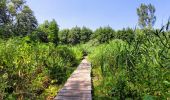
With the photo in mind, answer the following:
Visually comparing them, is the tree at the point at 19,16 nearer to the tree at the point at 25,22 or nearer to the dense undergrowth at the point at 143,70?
the tree at the point at 25,22

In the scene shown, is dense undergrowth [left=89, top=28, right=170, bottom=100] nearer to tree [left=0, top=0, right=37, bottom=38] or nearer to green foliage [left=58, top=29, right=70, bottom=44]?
green foliage [left=58, top=29, right=70, bottom=44]

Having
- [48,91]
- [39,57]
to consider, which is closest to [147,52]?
[48,91]

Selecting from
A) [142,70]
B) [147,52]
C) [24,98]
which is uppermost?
[147,52]

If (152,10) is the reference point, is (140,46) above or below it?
below

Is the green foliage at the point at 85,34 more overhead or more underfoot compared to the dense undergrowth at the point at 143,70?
more overhead

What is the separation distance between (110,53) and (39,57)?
91.7 inches

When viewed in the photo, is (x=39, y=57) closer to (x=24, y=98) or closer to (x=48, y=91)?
(x=48, y=91)

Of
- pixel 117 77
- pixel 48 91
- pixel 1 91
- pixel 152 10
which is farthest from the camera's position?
pixel 152 10

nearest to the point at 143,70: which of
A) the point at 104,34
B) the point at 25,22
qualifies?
the point at 104,34

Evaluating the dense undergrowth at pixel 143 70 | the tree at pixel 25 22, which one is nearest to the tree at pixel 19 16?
the tree at pixel 25 22

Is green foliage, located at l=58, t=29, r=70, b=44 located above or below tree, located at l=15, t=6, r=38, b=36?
below

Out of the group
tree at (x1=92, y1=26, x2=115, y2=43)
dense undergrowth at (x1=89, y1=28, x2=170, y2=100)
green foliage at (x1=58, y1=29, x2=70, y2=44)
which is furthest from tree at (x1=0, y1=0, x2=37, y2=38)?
dense undergrowth at (x1=89, y1=28, x2=170, y2=100)

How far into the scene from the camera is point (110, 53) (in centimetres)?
856

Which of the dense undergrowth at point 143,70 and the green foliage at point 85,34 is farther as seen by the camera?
the green foliage at point 85,34
